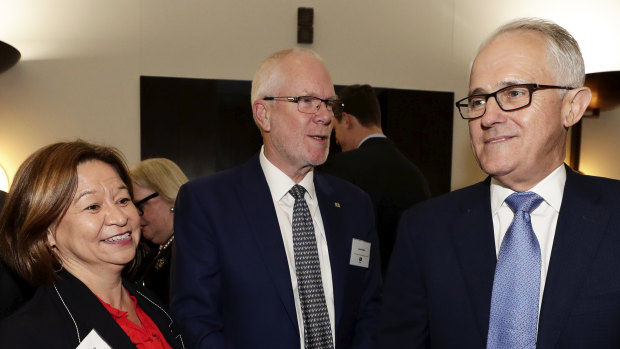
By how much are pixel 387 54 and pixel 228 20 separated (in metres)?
1.56

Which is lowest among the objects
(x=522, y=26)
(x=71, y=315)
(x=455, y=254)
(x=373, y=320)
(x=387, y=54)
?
(x=373, y=320)

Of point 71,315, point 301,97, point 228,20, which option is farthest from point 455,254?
point 228,20

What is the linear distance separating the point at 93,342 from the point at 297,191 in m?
0.90

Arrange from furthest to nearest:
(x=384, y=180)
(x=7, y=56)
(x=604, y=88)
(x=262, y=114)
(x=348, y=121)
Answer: (x=604, y=88) < (x=7, y=56) < (x=348, y=121) < (x=384, y=180) < (x=262, y=114)

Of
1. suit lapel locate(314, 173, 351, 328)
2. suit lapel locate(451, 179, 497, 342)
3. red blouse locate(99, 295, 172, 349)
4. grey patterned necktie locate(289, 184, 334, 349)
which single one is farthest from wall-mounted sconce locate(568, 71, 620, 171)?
red blouse locate(99, 295, 172, 349)

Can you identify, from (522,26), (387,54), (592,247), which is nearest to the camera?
(592,247)

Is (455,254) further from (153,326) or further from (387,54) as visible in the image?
(387,54)

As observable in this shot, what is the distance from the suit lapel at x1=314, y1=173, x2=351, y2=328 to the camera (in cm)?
207

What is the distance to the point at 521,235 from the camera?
4.60 ft

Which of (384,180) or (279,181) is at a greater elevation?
(279,181)

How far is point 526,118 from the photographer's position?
139cm

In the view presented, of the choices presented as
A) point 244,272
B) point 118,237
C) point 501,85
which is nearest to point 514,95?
point 501,85

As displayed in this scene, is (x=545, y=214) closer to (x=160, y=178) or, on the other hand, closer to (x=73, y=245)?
(x=73, y=245)

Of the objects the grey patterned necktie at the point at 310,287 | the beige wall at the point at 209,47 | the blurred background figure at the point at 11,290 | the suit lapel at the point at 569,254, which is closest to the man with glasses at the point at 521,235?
the suit lapel at the point at 569,254
